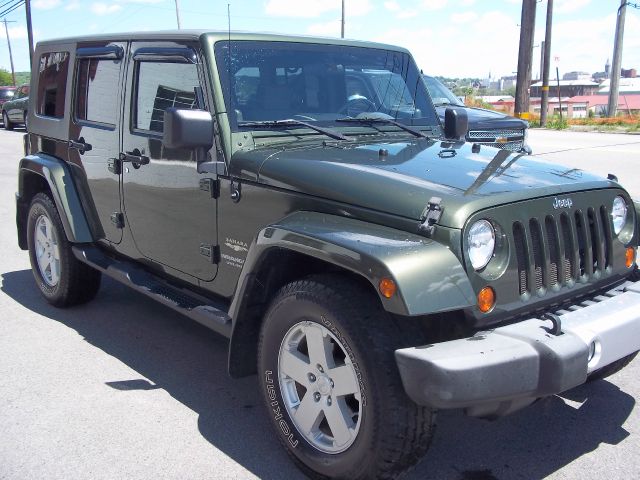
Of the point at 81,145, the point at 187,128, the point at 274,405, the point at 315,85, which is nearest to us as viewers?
the point at 274,405

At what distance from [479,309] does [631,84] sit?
329ft

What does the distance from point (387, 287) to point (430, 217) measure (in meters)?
0.39

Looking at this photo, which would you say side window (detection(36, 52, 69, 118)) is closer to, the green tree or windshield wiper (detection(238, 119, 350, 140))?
windshield wiper (detection(238, 119, 350, 140))

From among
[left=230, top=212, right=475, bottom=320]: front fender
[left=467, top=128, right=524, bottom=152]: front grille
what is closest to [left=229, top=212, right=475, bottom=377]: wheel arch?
[left=230, top=212, right=475, bottom=320]: front fender

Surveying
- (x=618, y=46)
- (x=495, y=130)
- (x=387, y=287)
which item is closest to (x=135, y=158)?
(x=387, y=287)

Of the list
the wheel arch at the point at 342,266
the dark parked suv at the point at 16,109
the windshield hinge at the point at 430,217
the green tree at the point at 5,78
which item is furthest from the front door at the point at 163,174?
the green tree at the point at 5,78

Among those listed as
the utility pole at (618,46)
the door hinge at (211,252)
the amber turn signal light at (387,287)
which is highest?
the utility pole at (618,46)

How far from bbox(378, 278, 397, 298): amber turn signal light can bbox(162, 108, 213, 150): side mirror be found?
1324 mm

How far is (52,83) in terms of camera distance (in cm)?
526

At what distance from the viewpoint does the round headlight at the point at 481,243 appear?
275 cm

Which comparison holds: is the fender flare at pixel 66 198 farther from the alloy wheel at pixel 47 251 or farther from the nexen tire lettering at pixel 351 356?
the nexen tire lettering at pixel 351 356

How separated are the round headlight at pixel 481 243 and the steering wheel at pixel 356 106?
4.85 ft

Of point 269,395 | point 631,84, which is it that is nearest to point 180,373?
point 269,395

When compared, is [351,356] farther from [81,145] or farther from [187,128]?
[81,145]
